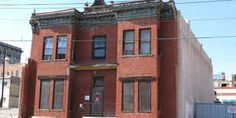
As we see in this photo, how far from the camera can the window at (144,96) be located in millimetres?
29359

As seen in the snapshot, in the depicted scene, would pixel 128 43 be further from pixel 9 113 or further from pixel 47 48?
pixel 9 113

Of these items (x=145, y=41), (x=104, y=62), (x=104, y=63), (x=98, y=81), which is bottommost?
(x=98, y=81)

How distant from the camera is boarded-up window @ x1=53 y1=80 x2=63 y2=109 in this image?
108 ft

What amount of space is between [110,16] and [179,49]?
21.4ft

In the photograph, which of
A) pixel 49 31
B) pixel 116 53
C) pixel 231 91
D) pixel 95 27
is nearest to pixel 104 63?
pixel 116 53

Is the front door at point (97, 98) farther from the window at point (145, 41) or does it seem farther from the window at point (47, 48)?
the window at point (47, 48)

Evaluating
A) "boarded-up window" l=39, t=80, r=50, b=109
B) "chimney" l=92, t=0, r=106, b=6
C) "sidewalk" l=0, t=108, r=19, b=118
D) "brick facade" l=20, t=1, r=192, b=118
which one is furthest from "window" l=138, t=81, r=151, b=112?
"sidewalk" l=0, t=108, r=19, b=118

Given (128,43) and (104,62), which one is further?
(104,62)

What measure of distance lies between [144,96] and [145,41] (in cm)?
419

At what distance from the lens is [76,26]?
34.2m

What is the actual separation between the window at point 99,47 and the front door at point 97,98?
211 cm

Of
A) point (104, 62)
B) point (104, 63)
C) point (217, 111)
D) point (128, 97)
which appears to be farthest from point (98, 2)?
point (217, 111)

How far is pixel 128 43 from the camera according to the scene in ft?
102

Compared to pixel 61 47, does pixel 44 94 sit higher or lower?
lower
